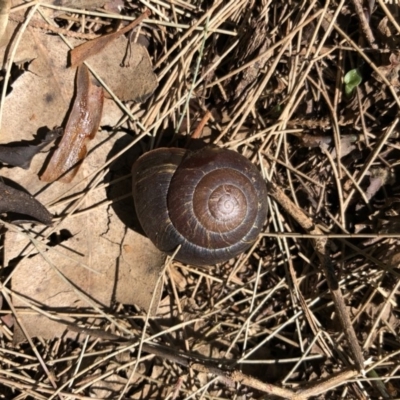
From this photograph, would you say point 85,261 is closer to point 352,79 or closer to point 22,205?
point 22,205

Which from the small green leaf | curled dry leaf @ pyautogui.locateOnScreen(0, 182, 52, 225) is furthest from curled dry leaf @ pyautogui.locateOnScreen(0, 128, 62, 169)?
the small green leaf

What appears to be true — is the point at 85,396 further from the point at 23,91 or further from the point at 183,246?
the point at 23,91

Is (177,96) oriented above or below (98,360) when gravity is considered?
above

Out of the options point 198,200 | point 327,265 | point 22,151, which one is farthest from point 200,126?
point 327,265

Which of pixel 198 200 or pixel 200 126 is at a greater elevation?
pixel 200 126

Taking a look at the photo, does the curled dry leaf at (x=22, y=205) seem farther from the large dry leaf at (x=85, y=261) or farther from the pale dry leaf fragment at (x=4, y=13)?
the pale dry leaf fragment at (x=4, y=13)

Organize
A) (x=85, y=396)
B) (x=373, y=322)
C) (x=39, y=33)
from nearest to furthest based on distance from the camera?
1. (x=39, y=33)
2. (x=85, y=396)
3. (x=373, y=322)

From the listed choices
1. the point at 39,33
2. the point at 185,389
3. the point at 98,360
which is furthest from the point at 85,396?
the point at 39,33

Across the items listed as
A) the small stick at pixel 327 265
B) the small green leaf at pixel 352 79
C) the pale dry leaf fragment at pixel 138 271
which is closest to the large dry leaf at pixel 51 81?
the pale dry leaf fragment at pixel 138 271
